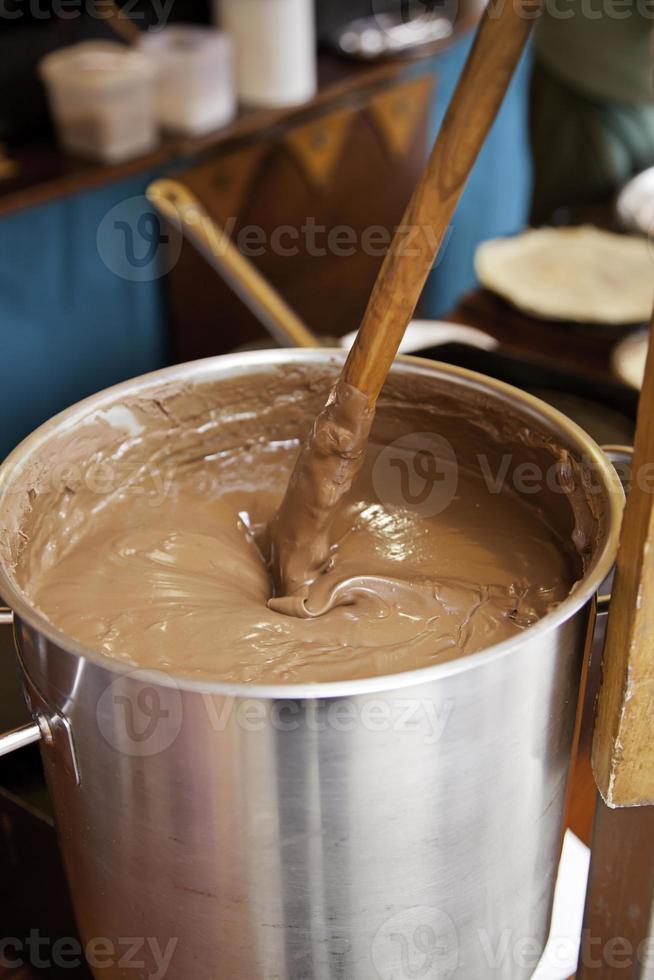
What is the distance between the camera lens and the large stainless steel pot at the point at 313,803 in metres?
0.51

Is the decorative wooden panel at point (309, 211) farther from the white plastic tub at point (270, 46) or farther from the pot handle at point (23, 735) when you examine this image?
the pot handle at point (23, 735)

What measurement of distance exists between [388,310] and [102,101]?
1.74 metres

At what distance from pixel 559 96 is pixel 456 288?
99 cm

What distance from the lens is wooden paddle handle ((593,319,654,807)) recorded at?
52 cm

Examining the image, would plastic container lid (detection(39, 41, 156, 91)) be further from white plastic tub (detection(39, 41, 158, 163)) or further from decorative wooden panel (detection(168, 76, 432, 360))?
decorative wooden panel (detection(168, 76, 432, 360))

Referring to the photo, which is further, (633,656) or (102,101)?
(102,101)

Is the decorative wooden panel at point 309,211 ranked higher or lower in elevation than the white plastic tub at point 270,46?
lower

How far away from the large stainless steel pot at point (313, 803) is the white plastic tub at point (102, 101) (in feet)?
6.03

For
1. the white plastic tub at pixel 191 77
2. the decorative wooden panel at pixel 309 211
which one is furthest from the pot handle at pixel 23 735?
the white plastic tub at pixel 191 77

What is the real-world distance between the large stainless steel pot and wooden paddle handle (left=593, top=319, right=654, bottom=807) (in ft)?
0.06

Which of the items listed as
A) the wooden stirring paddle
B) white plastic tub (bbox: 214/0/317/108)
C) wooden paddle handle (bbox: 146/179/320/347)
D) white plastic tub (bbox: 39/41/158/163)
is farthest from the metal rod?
white plastic tub (bbox: 214/0/317/108)

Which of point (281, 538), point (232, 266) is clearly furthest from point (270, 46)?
point (281, 538)

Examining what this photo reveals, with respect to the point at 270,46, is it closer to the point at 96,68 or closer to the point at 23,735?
the point at 96,68

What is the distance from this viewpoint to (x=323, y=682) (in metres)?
0.59
